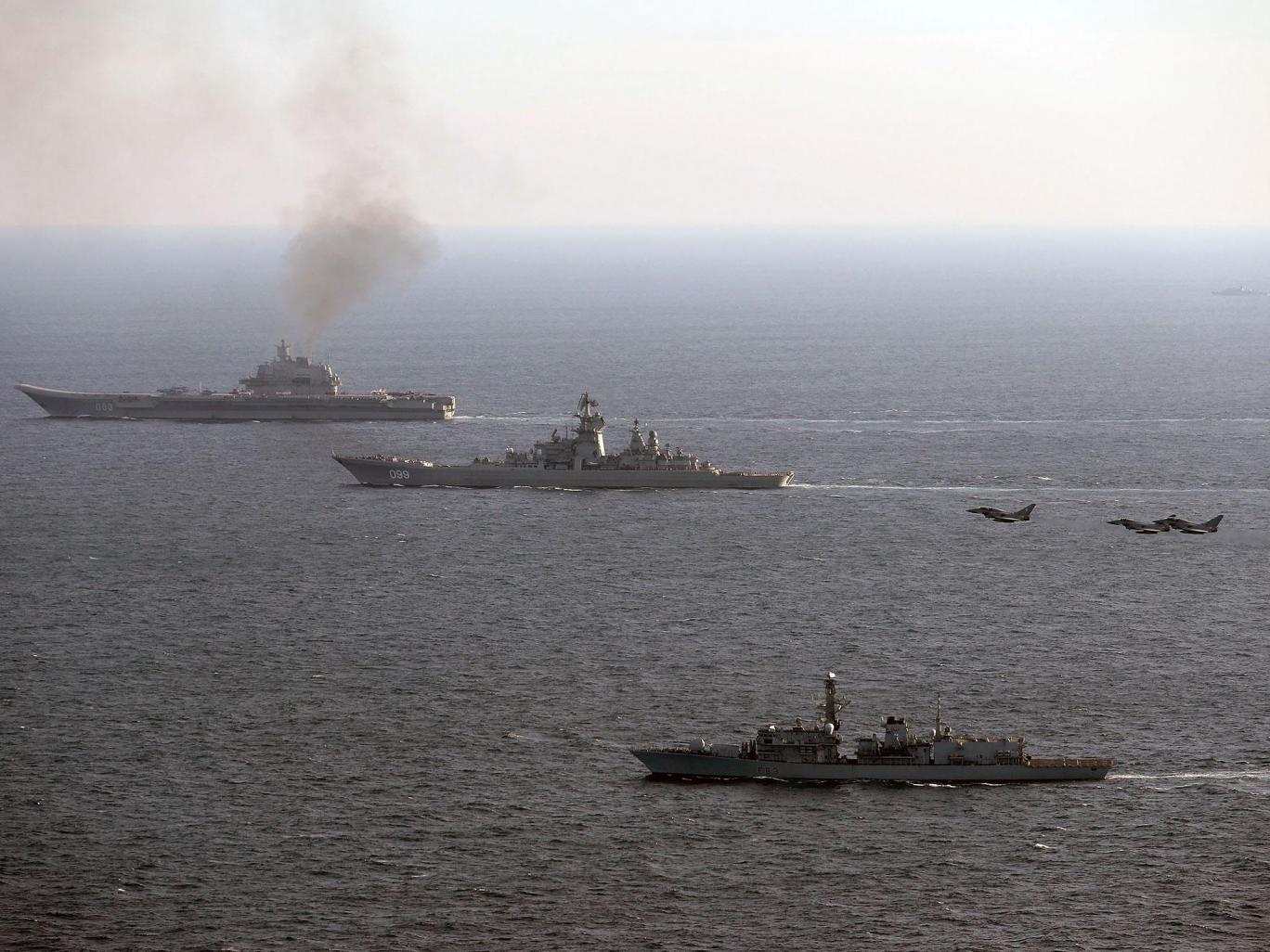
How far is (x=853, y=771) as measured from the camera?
273 ft

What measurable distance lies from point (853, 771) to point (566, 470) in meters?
84.4

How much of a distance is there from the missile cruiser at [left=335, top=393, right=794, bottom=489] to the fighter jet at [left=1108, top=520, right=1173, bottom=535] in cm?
3539

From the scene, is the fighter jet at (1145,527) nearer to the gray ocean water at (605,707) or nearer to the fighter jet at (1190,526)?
the fighter jet at (1190,526)

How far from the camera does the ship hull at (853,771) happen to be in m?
81.3

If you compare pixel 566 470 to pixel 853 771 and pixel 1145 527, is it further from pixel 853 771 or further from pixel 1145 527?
pixel 853 771

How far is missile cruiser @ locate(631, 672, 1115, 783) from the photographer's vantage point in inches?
3209

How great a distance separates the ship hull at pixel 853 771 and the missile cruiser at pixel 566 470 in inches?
3006

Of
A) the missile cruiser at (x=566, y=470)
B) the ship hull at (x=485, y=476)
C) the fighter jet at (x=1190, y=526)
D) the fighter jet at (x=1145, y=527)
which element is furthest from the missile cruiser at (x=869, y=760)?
the ship hull at (x=485, y=476)

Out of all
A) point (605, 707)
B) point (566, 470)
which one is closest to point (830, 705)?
point (605, 707)

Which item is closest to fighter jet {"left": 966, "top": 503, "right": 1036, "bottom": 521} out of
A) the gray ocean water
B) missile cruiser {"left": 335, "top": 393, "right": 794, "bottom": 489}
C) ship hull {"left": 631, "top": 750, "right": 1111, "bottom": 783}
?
the gray ocean water

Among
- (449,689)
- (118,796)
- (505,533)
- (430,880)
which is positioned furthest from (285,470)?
(430,880)

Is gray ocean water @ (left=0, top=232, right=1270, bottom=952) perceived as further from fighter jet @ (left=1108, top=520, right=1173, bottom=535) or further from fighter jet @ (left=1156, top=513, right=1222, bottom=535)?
fighter jet @ (left=1108, top=520, right=1173, bottom=535)

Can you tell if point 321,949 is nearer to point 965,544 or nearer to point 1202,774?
point 1202,774

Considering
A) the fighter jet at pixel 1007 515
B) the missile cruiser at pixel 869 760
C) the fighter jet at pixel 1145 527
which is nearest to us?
the missile cruiser at pixel 869 760
